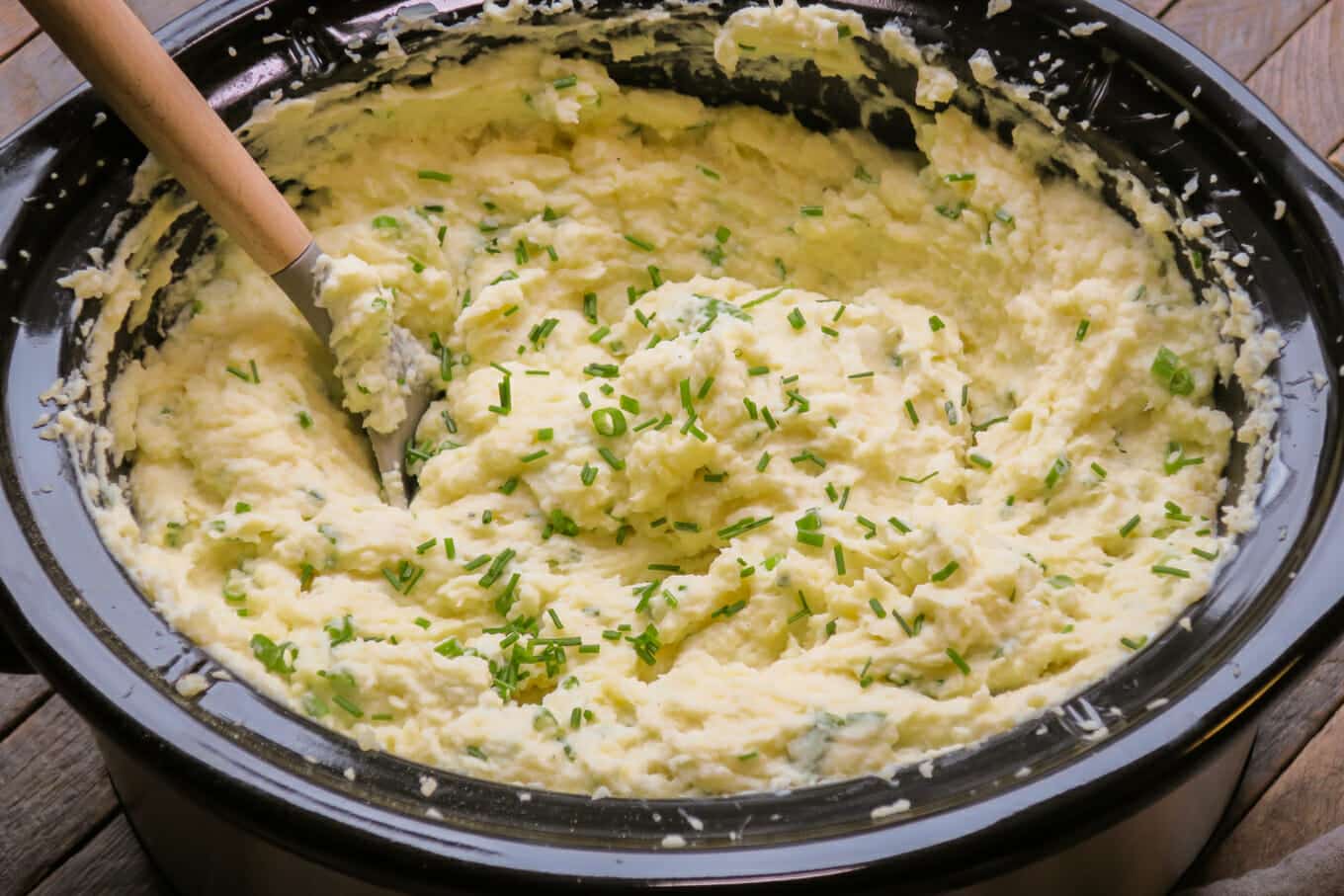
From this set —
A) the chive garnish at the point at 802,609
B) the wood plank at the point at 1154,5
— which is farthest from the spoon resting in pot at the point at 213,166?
the wood plank at the point at 1154,5

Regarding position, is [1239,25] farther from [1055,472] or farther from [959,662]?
[959,662]

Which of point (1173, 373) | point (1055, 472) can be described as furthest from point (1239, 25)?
point (1055, 472)

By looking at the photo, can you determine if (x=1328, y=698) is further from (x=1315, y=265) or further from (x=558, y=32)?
(x=558, y=32)

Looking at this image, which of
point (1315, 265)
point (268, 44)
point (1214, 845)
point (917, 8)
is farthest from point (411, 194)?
point (1214, 845)

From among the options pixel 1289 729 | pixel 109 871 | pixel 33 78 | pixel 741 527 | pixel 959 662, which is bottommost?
pixel 1289 729

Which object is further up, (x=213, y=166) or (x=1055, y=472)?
(x=213, y=166)

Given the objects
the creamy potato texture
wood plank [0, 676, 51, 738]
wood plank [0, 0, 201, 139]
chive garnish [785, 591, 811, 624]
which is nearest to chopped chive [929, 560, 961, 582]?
the creamy potato texture
